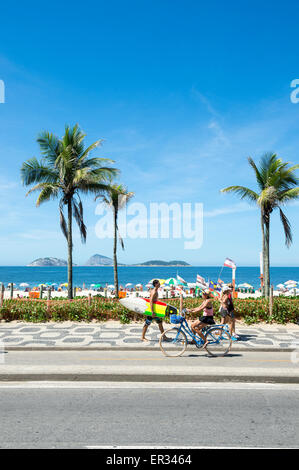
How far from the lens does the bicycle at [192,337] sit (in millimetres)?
9172

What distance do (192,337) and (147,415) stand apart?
4.14 metres

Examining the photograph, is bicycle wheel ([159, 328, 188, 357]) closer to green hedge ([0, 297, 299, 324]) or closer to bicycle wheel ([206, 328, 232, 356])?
bicycle wheel ([206, 328, 232, 356])

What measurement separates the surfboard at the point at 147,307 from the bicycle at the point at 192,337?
359 mm

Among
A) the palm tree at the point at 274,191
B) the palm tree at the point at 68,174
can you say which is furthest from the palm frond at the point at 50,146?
the palm tree at the point at 274,191

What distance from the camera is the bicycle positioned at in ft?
30.1

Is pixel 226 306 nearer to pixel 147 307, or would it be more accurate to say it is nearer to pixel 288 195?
pixel 147 307

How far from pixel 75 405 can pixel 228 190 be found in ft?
58.0

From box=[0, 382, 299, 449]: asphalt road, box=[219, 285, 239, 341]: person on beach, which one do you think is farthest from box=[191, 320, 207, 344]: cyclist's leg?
box=[0, 382, 299, 449]: asphalt road

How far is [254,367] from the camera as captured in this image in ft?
26.8

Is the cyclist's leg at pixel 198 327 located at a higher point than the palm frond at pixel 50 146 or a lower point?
lower

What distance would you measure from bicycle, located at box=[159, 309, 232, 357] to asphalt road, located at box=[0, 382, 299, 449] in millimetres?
2277

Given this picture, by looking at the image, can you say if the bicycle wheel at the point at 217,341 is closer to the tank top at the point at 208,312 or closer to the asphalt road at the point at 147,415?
the tank top at the point at 208,312
